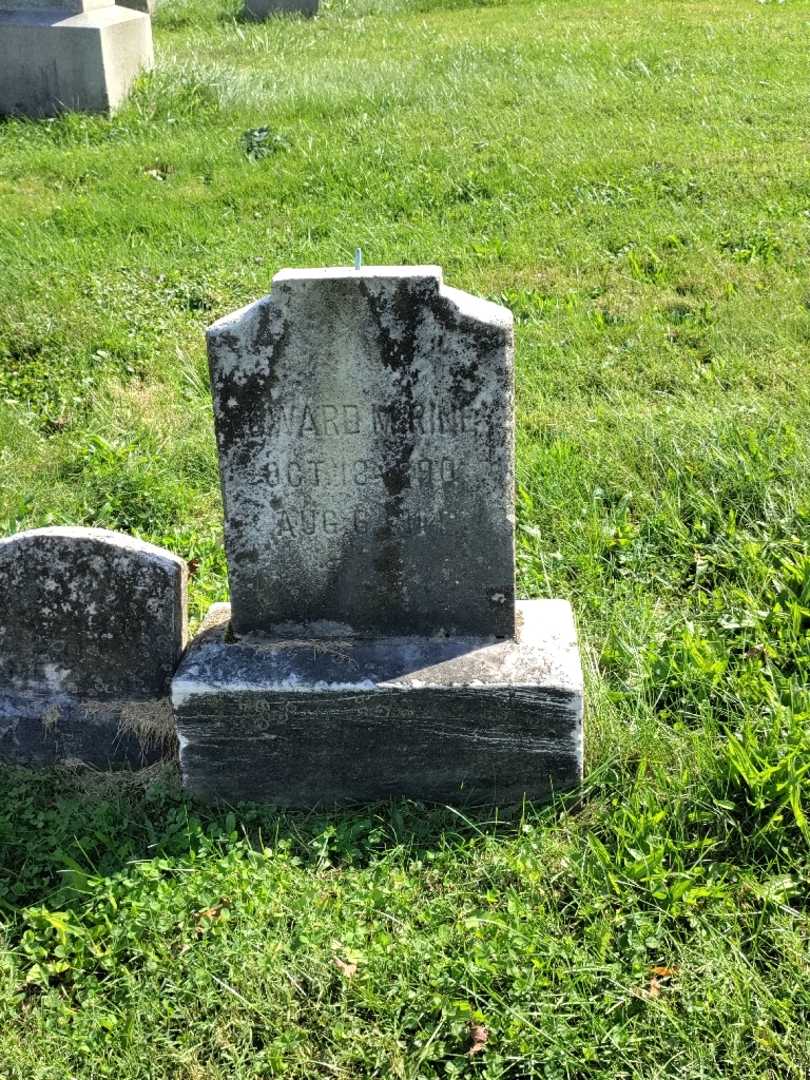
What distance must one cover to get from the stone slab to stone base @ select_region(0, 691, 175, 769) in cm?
39

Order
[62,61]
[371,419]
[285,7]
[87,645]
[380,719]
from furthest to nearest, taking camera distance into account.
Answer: [285,7]
[62,61]
[87,645]
[380,719]
[371,419]

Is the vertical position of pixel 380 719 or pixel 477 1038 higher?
pixel 380 719

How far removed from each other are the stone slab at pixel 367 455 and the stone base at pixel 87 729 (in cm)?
39

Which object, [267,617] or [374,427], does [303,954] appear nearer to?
[267,617]

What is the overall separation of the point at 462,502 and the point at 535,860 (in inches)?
37.2

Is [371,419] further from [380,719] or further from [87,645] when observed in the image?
[87,645]

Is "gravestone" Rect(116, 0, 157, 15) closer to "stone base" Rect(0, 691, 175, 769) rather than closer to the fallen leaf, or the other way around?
"stone base" Rect(0, 691, 175, 769)

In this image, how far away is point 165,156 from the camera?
846 cm

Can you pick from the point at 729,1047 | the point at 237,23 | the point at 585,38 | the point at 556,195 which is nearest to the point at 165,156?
the point at 556,195

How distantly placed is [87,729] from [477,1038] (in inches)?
59.1

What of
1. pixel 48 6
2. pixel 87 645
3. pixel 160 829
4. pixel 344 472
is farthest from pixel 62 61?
pixel 160 829

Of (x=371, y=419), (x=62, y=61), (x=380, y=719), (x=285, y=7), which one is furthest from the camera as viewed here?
(x=285, y=7)

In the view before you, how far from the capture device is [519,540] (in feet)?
14.4

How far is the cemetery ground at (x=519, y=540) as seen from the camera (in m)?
2.70
